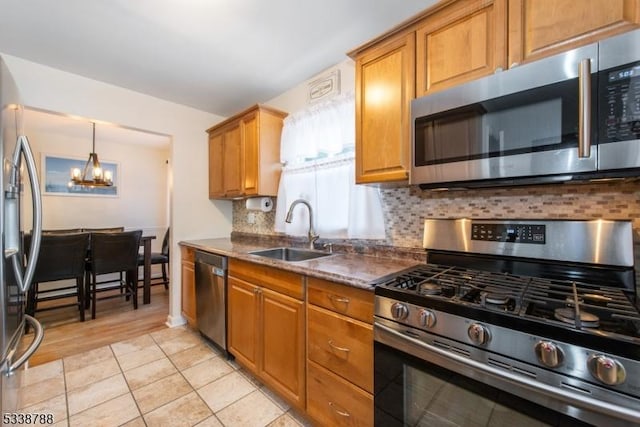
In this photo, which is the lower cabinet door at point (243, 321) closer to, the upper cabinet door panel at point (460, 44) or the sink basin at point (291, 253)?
the sink basin at point (291, 253)

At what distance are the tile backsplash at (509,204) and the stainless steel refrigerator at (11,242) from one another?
175 centimetres

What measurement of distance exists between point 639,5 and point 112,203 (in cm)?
578

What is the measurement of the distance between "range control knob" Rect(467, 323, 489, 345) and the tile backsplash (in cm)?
73

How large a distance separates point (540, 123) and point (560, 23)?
36cm

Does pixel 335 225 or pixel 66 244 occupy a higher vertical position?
pixel 335 225

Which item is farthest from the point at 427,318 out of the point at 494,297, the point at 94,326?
the point at 94,326

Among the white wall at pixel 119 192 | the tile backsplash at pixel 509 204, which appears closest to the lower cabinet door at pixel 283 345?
the tile backsplash at pixel 509 204

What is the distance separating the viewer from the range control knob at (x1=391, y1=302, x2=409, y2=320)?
1.00m

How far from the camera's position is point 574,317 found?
0.73 meters

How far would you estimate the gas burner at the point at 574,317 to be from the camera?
703mm

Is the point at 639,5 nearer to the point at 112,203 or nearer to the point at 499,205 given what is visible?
the point at 499,205

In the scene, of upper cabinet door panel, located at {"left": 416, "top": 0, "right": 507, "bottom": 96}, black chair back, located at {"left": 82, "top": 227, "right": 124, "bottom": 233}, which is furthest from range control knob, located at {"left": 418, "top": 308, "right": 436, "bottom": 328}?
black chair back, located at {"left": 82, "top": 227, "right": 124, "bottom": 233}

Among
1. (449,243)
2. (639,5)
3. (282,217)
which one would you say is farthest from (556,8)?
(282,217)

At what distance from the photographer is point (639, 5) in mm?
843
